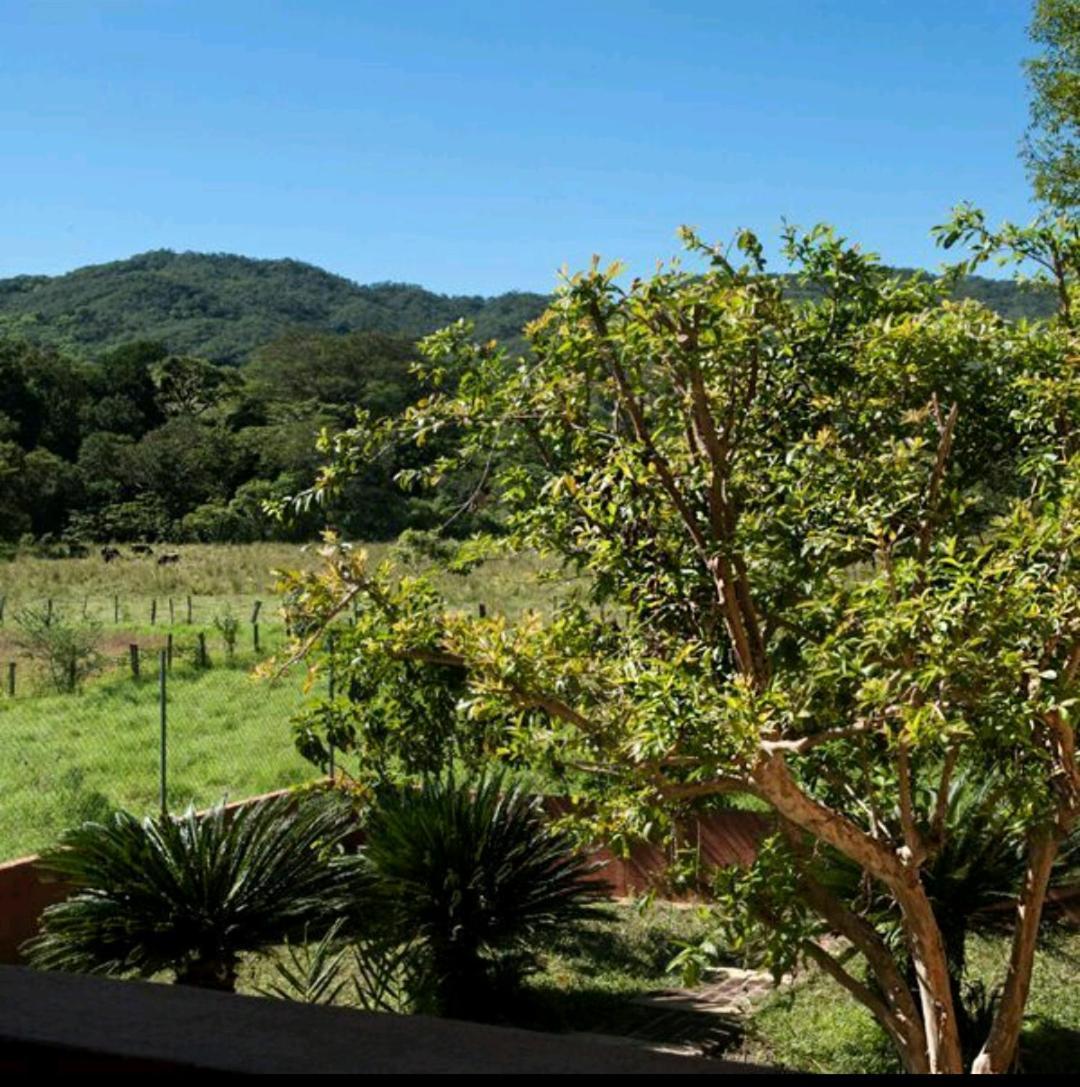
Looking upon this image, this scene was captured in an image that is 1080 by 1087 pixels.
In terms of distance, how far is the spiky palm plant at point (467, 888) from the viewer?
27.2 ft

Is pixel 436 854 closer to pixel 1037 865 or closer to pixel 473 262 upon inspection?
pixel 1037 865

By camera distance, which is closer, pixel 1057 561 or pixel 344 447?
pixel 1057 561

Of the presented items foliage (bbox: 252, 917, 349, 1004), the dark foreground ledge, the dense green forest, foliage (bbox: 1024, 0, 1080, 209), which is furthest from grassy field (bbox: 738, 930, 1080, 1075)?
the dense green forest

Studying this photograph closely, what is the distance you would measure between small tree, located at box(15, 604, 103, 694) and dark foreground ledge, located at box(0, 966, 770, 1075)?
1656 centimetres

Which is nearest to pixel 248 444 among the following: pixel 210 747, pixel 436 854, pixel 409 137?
pixel 409 137

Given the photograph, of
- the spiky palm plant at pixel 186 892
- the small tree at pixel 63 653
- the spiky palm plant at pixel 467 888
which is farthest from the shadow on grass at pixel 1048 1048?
the small tree at pixel 63 653

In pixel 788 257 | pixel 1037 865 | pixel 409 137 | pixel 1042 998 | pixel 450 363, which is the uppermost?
pixel 409 137

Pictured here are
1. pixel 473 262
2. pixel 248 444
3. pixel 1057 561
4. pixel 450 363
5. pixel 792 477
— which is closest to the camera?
pixel 1057 561

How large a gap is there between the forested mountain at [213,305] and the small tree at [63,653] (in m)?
62.7

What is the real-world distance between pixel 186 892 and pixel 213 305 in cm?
9929

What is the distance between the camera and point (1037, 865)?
5.71 m

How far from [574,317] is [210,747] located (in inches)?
427

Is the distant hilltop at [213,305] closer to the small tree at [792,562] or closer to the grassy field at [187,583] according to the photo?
the grassy field at [187,583]

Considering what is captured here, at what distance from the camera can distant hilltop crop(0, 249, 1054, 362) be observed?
90.2 metres
